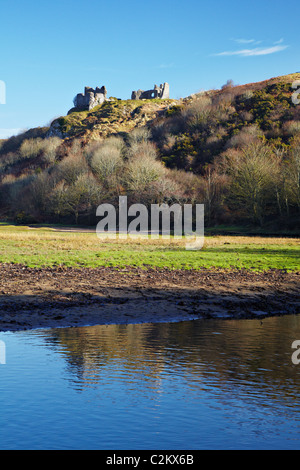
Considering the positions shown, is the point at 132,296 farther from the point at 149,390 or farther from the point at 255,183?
the point at 255,183

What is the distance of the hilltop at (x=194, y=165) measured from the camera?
231 ft

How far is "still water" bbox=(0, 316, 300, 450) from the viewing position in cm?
826

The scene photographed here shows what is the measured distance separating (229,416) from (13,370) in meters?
5.25

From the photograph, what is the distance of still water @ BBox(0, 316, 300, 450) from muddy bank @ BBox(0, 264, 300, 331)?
1.80 m

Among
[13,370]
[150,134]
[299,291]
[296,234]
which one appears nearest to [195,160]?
[150,134]

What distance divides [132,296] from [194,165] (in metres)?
94.2

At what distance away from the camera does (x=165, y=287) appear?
22.2m

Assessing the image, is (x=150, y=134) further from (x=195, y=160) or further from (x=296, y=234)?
(x=296, y=234)
